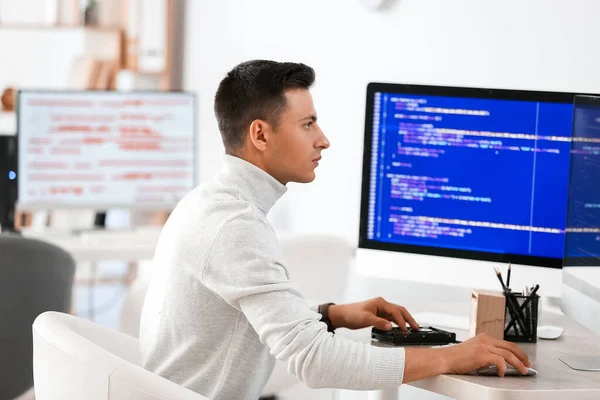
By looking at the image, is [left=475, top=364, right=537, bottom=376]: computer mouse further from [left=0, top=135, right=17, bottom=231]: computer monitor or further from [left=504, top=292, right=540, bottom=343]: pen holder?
[left=0, top=135, right=17, bottom=231]: computer monitor

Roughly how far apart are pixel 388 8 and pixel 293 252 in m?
0.88

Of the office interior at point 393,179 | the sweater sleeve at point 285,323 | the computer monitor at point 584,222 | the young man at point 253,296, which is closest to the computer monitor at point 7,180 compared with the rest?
the office interior at point 393,179

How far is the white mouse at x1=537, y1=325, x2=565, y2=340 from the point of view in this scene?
1.93m

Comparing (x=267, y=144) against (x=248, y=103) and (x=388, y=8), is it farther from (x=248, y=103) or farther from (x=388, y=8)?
(x=388, y=8)

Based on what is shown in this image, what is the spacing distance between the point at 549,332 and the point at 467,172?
379 mm

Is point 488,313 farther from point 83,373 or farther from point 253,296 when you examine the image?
point 83,373

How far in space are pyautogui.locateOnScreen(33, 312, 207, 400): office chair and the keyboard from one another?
27.0 inches

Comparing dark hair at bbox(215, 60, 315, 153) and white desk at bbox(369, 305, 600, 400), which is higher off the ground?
dark hair at bbox(215, 60, 315, 153)

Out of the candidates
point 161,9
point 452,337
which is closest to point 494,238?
point 452,337

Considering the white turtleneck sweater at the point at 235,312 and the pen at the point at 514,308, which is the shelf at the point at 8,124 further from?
the pen at the point at 514,308

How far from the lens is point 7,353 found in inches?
94.0

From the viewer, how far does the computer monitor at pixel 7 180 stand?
3602 mm

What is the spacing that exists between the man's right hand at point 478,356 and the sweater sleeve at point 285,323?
81mm

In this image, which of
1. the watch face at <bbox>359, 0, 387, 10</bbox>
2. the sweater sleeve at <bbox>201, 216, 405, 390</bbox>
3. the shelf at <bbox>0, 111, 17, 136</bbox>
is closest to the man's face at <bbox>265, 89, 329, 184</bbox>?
the sweater sleeve at <bbox>201, 216, 405, 390</bbox>
